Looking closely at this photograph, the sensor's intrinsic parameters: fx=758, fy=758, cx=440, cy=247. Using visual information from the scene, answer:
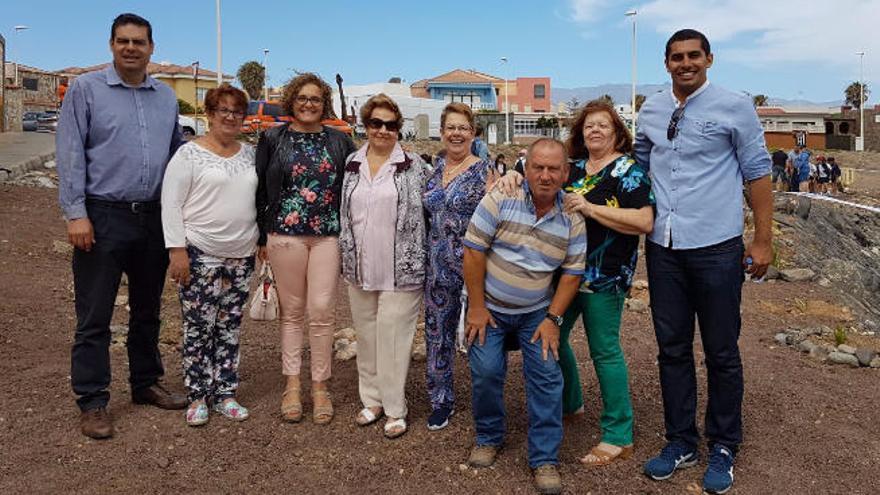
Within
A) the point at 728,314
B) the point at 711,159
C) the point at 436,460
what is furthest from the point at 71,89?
the point at 728,314

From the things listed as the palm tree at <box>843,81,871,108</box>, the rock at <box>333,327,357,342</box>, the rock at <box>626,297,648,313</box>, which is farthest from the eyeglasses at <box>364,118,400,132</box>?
the palm tree at <box>843,81,871,108</box>

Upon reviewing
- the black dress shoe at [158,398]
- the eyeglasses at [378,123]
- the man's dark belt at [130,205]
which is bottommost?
the black dress shoe at [158,398]

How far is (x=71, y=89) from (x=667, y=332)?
3312 millimetres

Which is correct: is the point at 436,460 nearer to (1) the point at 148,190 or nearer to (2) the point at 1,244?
(1) the point at 148,190

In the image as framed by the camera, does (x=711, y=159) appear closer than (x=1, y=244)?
Yes

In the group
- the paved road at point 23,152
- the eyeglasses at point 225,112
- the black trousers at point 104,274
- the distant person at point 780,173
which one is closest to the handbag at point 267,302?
the black trousers at point 104,274

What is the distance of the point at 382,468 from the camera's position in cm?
390

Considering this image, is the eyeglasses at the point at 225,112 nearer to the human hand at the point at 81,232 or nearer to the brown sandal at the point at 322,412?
the human hand at the point at 81,232

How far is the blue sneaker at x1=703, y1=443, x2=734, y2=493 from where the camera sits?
3.60 m

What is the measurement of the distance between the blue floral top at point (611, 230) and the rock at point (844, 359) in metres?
3.09

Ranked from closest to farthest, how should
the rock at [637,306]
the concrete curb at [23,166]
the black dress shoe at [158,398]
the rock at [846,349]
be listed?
→ the black dress shoe at [158,398]
the rock at [846,349]
the rock at [637,306]
the concrete curb at [23,166]

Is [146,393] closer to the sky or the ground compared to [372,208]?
closer to the ground

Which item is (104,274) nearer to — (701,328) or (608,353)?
(608,353)

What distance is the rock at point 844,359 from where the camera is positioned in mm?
5811
